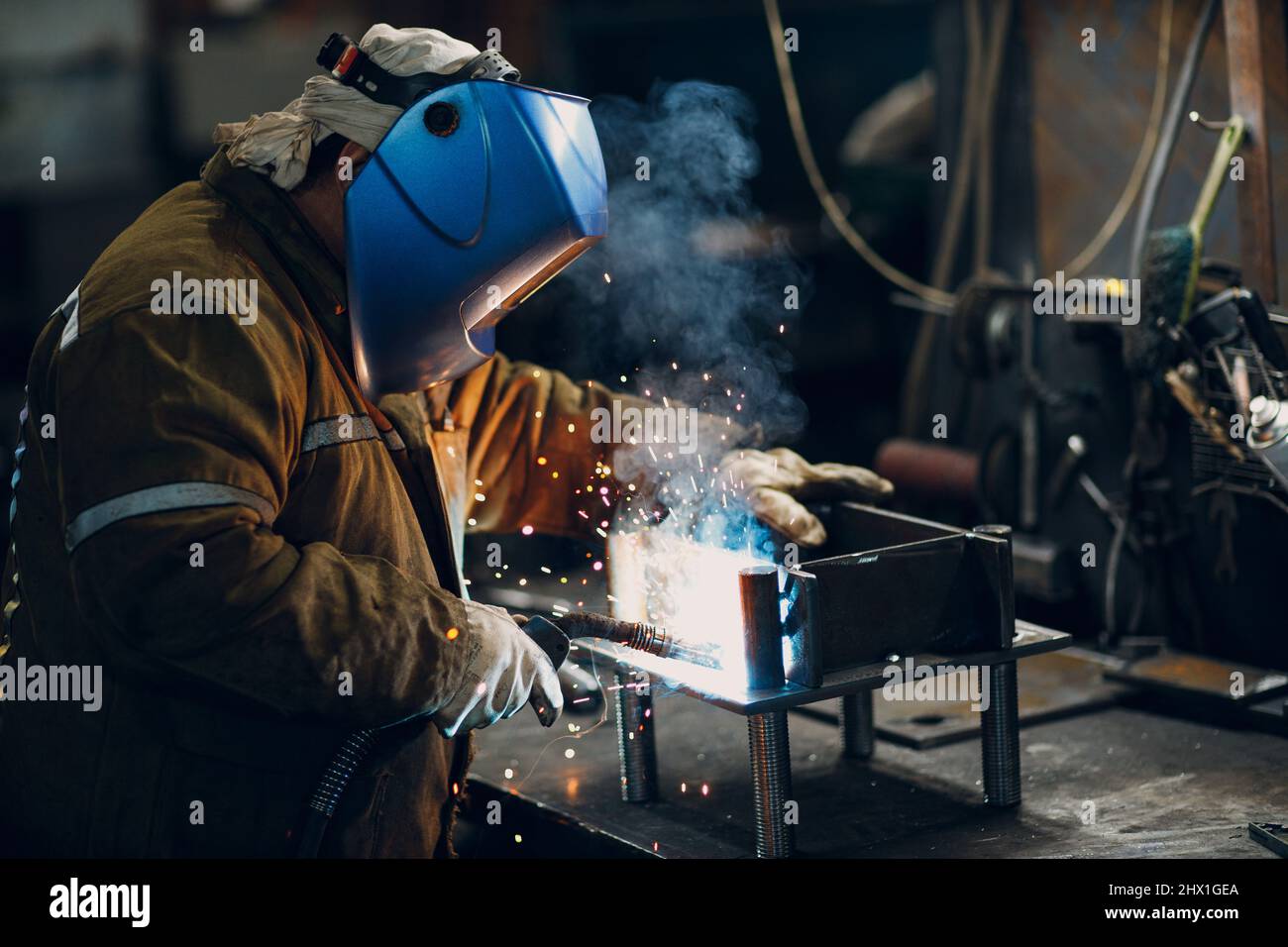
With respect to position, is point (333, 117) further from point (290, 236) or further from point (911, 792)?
point (911, 792)

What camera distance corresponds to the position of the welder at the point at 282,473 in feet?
6.69

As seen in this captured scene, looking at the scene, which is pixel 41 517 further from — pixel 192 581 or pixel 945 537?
pixel 945 537

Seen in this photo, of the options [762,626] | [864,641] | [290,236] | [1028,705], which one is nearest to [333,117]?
[290,236]

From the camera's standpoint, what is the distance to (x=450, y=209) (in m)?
2.27

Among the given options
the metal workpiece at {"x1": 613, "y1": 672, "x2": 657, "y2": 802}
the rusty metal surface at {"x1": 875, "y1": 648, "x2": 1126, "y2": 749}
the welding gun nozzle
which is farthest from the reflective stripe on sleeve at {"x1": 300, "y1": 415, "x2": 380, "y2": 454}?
the rusty metal surface at {"x1": 875, "y1": 648, "x2": 1126, "y2": 749}

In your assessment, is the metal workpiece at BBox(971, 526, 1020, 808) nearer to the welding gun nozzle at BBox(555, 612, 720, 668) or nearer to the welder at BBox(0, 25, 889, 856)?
the welding gun nozzle at BBox(555, 612, 720, 668)

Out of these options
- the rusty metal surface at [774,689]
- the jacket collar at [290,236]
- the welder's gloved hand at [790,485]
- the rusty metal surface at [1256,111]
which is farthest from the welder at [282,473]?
the rusty metal surface at [1256,111]

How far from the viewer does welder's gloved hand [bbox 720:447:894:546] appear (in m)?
2.77

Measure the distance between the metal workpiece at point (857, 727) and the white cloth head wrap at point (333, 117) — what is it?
1.45 meters

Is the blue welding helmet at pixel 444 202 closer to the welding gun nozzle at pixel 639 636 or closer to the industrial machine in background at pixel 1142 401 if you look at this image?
the welding gun nozzle at pixel 639 636

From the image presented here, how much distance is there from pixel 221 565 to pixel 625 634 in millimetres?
729

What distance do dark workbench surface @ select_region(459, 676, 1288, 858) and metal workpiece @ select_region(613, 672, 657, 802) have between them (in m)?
0.04

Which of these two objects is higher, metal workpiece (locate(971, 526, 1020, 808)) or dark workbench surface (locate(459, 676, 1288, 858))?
metal workpiece (locate(971, 526, 1020, 808))

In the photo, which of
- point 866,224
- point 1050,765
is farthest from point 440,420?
point 866,224
